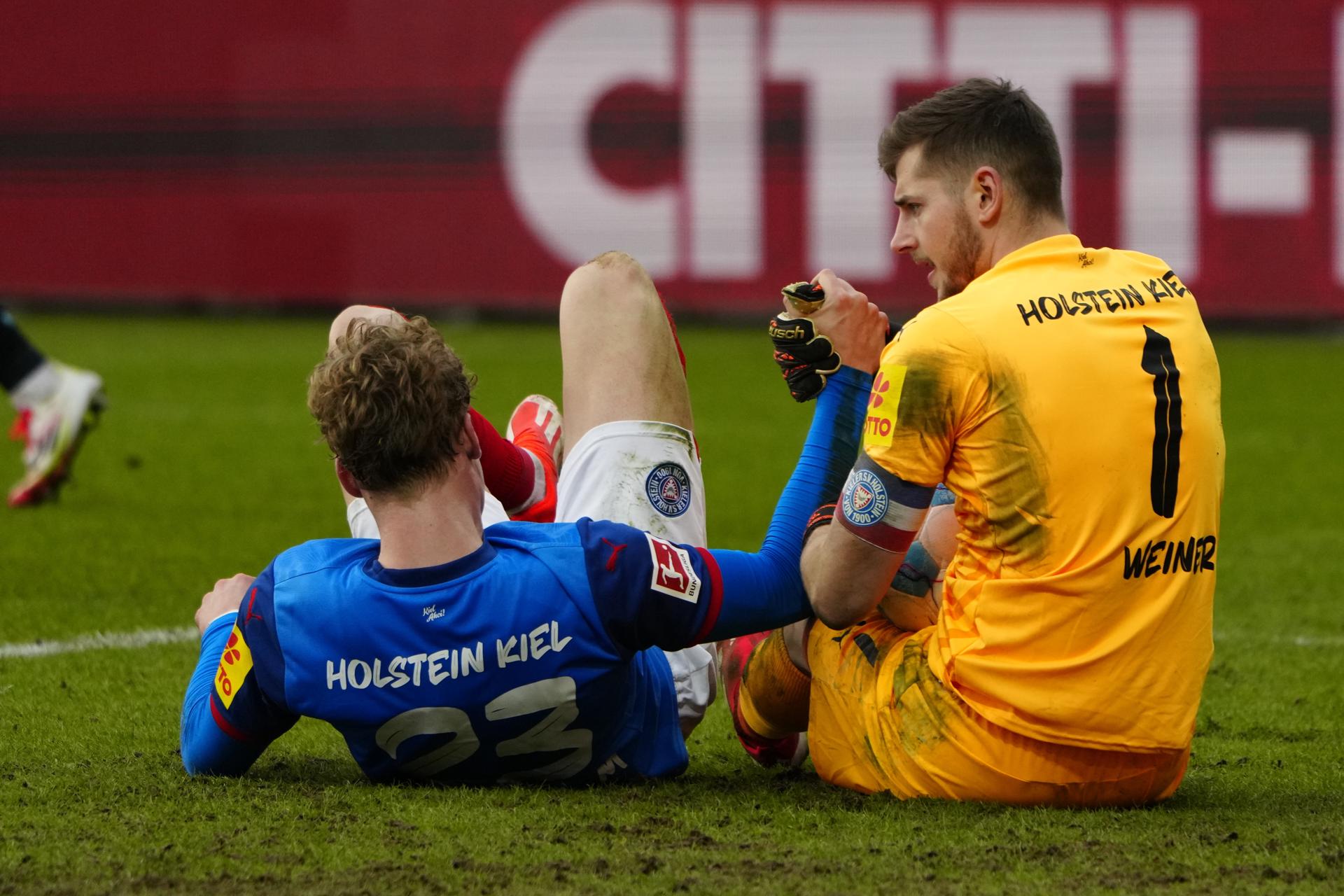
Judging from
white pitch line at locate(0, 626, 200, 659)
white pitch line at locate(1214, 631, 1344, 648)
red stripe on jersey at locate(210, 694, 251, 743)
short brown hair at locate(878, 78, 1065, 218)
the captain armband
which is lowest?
white pitch line at locate(1214, 631, 1344, 648)

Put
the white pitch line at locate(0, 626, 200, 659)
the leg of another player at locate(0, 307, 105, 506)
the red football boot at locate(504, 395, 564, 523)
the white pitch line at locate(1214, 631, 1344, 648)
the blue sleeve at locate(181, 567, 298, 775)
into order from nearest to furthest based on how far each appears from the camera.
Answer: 1. the blue sleeve at locate(181, 567, 298, 775)
2. the red football boot at locate(504, 395, 564, 523)
3. the white pitch line at locate(0, 626, 200, 659)
4. the white pitch line at locate(1214, 631, 1344, 648)
5. the leg of another player at locate(0, 307, 105, 506)

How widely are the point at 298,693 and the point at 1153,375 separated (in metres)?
1.54

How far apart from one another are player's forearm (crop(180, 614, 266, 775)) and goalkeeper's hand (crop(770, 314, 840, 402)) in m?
1.19

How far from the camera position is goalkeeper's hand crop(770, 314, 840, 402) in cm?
334

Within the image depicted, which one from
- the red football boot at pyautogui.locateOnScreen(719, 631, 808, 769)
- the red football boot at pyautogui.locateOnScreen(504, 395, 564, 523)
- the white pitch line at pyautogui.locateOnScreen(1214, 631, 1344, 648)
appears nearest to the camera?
the red football boot at pyautogui.locateOnScreen(719, 631, 808, 769)

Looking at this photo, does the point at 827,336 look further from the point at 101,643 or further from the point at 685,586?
the point at 101,643

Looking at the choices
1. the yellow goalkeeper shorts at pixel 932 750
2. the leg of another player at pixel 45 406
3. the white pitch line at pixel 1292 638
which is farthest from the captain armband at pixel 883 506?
the leg of another player at pixel 45 406

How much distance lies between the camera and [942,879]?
2689mm

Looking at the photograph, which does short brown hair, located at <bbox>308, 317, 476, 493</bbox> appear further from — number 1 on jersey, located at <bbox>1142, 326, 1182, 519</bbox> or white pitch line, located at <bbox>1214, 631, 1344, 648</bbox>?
white pitch line, located at <bbox>1214, 631, 1344, 648</bbox>

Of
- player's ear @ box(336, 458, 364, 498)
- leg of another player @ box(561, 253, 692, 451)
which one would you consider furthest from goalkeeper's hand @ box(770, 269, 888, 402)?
player's ear @ box(336, 458, 364, 498)

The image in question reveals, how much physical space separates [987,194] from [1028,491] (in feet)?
1.77

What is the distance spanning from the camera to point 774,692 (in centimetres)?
352

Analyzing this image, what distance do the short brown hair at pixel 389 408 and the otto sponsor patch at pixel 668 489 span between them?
2.49 feet

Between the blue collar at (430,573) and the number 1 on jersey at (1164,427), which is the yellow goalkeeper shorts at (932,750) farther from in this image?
the blue collar at (430,573)
